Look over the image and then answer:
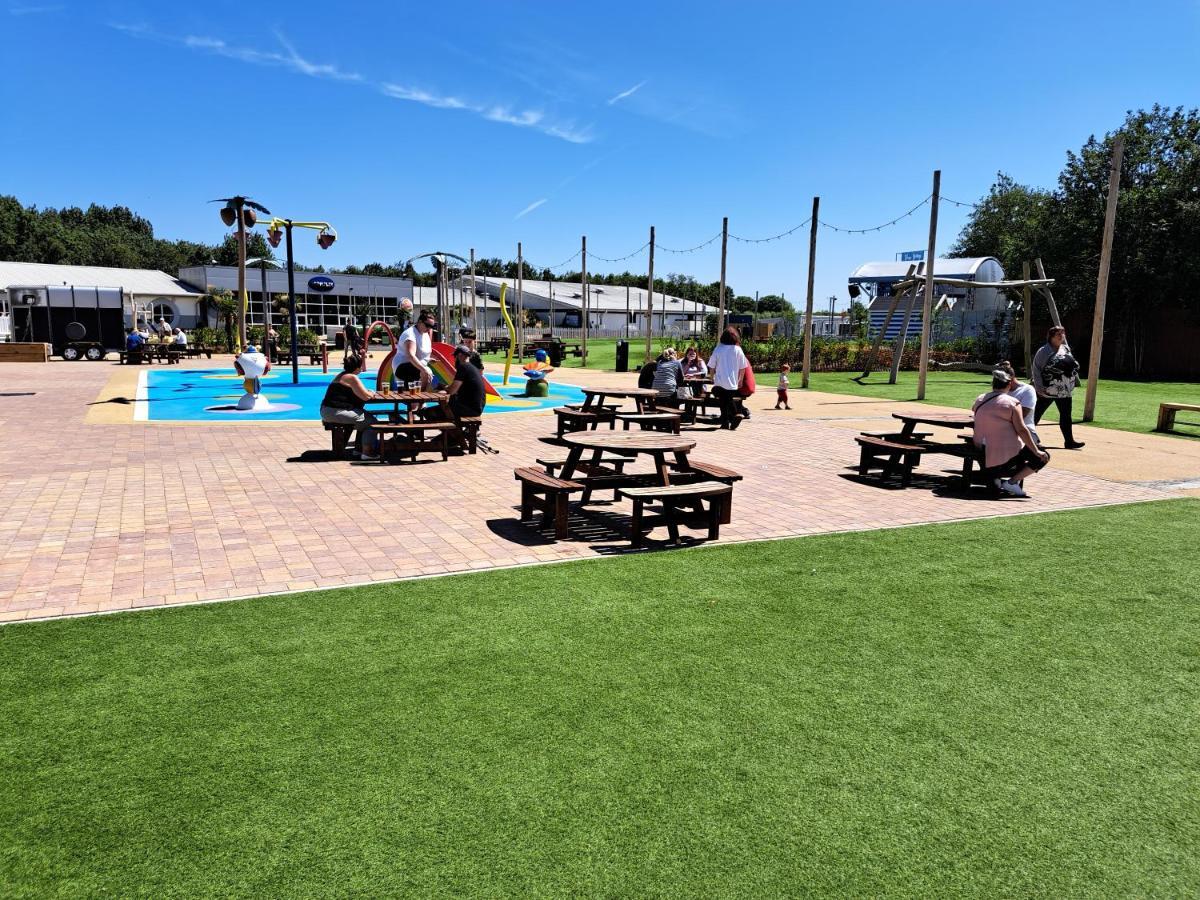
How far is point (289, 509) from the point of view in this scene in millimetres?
7707

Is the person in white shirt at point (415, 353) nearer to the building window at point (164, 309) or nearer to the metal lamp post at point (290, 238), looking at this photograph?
the metal lamp post at point (290, 238)

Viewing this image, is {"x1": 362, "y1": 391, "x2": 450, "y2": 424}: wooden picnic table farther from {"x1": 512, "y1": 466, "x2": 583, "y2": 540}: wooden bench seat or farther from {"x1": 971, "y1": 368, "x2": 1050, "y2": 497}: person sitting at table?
{"x1": 971, "y1": 368, "x2": 1050, "y2": 497}: person sitting at table

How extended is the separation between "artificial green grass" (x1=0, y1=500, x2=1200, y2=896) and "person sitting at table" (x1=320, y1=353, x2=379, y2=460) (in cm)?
544

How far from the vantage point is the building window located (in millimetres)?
54281

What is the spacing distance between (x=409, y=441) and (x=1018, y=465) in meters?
7.12

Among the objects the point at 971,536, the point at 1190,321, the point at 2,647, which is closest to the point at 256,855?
the point at 2,647

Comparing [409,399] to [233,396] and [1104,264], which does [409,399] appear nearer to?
[233,396]

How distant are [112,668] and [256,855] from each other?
193cm

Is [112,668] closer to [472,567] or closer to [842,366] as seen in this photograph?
[472,567]

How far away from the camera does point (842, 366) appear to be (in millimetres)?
30625

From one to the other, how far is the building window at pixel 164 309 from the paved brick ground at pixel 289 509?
45.8 meters

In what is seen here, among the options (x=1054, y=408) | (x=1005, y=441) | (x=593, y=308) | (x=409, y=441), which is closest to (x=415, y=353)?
(x=409, y=441)

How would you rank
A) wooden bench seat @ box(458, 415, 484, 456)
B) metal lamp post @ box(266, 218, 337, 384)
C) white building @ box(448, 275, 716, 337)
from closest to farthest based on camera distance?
wooden bench seat @ box(458, 415, 484, 456)
metal lamp post @ box(266, 218, 337, 384)
white building @ box(448, 275, 716, 337)

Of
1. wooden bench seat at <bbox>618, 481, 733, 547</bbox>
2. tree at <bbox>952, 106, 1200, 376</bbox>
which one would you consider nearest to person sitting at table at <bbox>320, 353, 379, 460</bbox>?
wooden bench seat at <bbox>618, 481, 733, 547</bbox>
